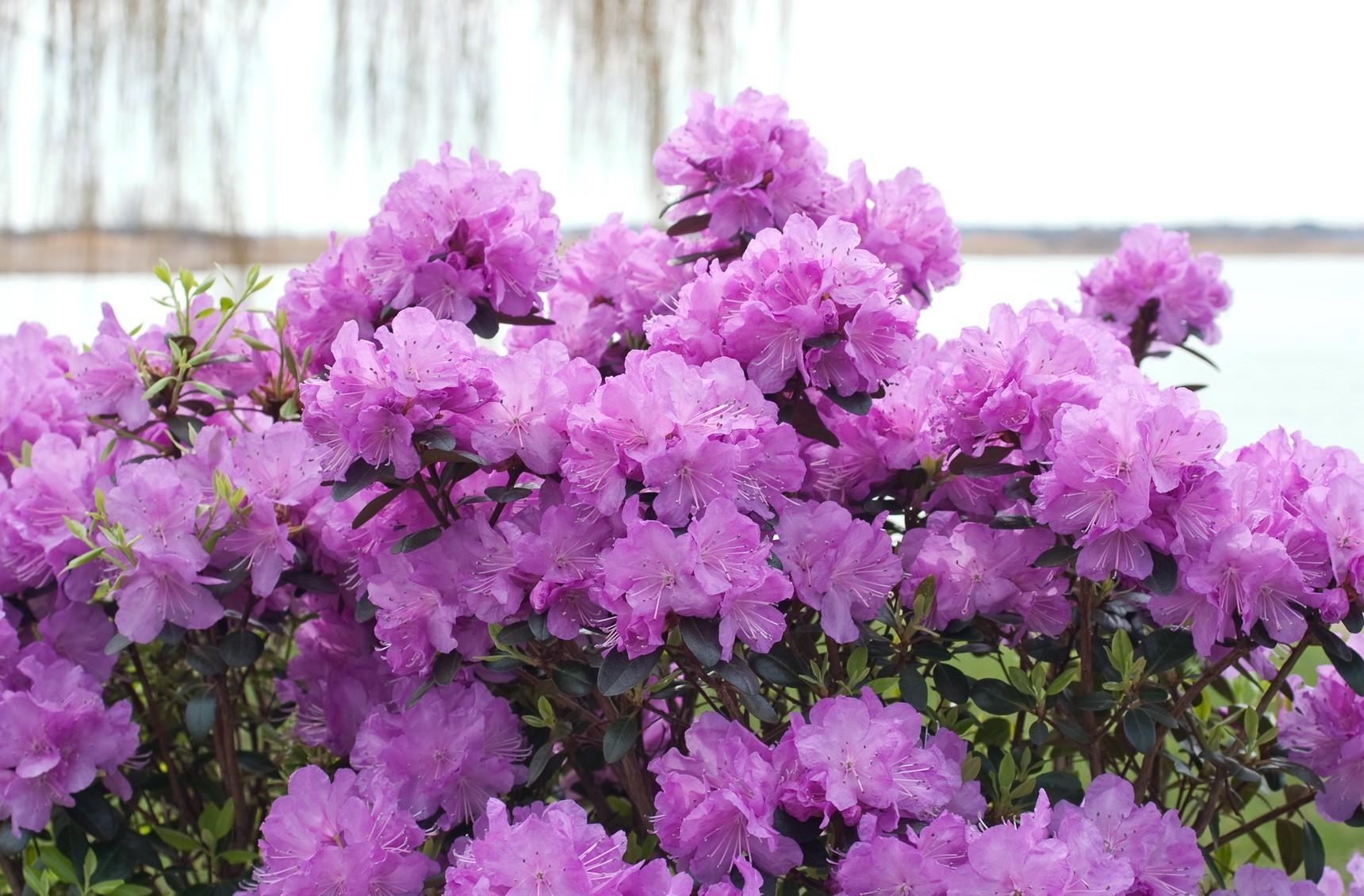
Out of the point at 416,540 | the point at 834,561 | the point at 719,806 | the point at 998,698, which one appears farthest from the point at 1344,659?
the point at 416,540

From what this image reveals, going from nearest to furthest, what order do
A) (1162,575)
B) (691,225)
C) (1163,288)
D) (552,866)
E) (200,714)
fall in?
(552,866)
(1162,575)
(200,714)
(691,225)
(1163,288)

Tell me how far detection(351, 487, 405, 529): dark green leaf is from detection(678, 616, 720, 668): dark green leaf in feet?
0.93

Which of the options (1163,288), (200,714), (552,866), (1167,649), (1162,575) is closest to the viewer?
(552,866)

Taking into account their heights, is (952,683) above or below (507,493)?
below

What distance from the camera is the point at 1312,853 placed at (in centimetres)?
118

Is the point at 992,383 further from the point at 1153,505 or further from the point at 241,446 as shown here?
the point at 241,446

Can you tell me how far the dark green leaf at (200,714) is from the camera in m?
1.10

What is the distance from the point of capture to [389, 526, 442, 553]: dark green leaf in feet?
3.19

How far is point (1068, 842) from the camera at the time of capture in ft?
2.77

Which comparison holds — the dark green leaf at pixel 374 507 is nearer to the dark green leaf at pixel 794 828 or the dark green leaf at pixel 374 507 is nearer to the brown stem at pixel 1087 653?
the dark green leaf at pixel 794 828

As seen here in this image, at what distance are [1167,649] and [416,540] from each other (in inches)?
24.8

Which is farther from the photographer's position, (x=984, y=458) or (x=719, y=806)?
(x=984, y=458)

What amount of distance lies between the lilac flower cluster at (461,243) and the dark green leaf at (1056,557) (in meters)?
0.50

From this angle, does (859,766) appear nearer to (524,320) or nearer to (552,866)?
(552,866)
